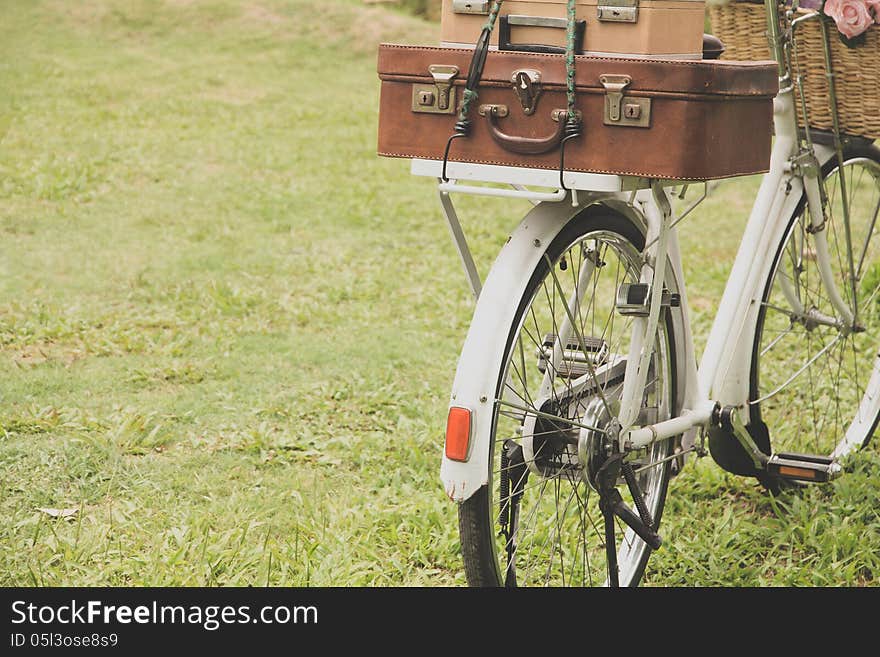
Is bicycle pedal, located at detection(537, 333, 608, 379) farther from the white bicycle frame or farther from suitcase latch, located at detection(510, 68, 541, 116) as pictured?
suitcase latch, located at detection(510, 68, 541, 116)

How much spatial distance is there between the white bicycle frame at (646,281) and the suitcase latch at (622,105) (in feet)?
0.37

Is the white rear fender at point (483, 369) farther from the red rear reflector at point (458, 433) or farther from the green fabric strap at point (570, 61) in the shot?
the green fabric strap at point (570, 61)

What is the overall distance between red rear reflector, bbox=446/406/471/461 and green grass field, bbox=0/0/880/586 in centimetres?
79

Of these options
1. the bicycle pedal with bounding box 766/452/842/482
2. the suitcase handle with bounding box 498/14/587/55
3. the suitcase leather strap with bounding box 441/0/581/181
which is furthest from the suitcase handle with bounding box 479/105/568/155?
the bicycle pedal with bounding box 766/452/842/482

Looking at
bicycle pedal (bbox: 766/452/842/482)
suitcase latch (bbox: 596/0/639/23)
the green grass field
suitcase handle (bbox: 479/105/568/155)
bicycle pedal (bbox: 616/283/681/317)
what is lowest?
the green grass field

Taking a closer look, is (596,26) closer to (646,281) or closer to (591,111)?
(591,111)

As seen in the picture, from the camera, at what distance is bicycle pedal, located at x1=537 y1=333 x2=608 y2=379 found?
99.5 inches

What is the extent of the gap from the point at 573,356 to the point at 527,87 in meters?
0.72

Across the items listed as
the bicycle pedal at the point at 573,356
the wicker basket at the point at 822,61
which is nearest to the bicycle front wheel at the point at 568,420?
the bicycle pedal at the point at 573,356

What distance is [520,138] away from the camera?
Result: 2.13m

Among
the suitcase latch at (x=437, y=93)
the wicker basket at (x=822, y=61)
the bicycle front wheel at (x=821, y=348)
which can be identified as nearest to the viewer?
the suitcase latch at (x=437, y=93)

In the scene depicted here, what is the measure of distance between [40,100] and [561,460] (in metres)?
7.58

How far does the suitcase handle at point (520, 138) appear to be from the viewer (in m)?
2.10
